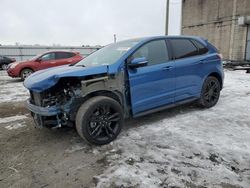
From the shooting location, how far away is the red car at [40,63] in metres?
11.4

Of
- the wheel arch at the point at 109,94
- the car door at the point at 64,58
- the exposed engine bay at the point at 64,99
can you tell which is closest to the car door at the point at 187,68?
the wheel arch at the point at 109,94

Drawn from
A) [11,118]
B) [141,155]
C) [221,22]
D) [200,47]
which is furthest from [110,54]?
[221,22]

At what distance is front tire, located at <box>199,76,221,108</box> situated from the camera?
525cm

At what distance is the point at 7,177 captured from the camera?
2854mm

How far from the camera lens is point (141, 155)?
3258 mm

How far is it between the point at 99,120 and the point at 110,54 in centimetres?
139

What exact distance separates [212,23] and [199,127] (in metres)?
19.4

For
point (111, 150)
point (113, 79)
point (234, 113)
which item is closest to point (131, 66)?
point (113, 79)

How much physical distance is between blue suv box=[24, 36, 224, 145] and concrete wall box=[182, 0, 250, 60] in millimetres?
15752

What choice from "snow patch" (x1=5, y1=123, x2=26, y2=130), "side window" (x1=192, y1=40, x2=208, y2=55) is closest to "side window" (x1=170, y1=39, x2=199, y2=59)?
"side window" (x1=192, y1=40, x2=208, y2=55)

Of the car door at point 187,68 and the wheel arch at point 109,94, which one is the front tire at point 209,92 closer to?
the car door at point 187,68

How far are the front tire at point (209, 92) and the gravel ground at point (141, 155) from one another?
424mm

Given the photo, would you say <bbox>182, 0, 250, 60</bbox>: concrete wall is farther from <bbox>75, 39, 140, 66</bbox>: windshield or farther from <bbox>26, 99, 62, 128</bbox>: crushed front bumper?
<bbox>26, 99, 62, 128</bbox>: crushed front bumper

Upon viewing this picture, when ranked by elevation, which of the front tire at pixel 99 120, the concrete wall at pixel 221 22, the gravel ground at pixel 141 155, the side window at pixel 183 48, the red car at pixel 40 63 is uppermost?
the concrete wall at pixel 221 22
